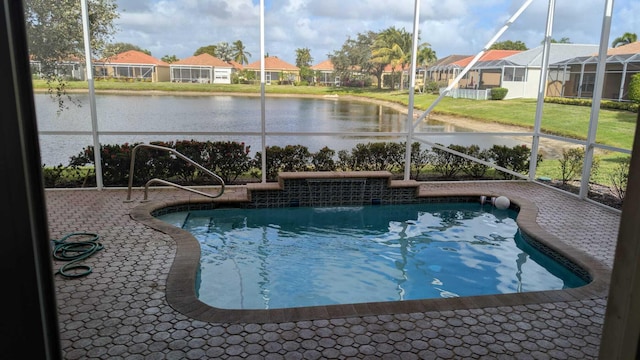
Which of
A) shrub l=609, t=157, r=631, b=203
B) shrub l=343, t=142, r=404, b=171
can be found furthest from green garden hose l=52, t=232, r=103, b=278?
shrub l=609, t=157, r=631, b=203

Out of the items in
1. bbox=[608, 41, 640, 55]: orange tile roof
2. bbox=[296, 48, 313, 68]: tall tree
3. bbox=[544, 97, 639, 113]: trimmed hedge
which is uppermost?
bbox=[608, 41, 640, 55]: orange tile roof

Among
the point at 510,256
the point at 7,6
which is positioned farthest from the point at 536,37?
the point at 7,6

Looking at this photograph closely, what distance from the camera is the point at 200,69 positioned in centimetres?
790

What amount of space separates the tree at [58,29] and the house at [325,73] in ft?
11.9

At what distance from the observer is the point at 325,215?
6391 mm

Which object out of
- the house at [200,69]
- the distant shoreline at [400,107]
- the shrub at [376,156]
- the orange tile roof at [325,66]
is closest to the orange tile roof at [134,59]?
the house at [200,69]

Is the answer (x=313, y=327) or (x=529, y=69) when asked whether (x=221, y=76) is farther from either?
(x=313, y=327)

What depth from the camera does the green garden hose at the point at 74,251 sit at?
3.83m

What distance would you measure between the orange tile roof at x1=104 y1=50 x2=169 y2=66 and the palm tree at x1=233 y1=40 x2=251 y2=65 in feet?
4.18

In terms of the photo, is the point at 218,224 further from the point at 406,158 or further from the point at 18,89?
the point at 18,89

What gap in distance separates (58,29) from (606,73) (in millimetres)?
9633

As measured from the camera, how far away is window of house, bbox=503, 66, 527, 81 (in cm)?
849

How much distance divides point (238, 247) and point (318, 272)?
3.85ft

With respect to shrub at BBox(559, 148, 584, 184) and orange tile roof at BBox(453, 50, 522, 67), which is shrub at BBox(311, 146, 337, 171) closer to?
orange tile roof at BBox(453, 50, 522, 67)
